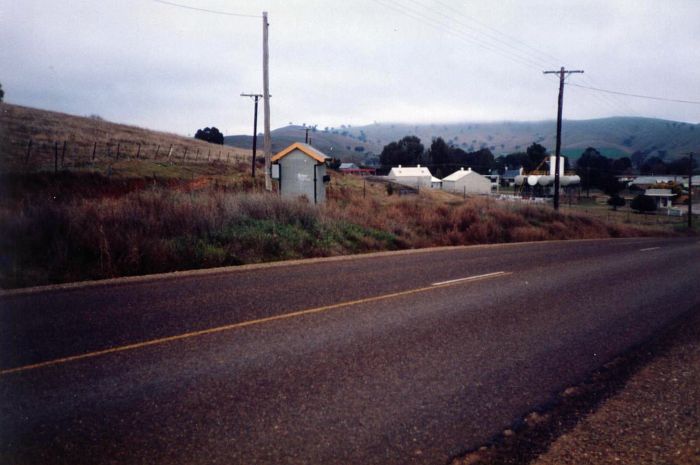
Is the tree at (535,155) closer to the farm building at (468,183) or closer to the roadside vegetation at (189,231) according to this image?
the farm building at (468,183)

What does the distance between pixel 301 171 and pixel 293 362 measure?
691 inches

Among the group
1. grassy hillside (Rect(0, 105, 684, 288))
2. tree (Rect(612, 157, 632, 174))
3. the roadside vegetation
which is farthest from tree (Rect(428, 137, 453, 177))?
the roadside vegetation

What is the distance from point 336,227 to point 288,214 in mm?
1571

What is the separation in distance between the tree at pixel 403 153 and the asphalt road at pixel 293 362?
351 feet

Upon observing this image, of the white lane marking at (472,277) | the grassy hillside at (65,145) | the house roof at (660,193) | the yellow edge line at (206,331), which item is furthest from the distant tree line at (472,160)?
the yellow edge line at (206,331)

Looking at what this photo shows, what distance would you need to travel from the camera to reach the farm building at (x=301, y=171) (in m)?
22.8

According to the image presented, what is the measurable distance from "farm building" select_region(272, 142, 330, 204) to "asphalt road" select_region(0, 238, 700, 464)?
11.9 metres

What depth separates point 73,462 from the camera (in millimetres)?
3906

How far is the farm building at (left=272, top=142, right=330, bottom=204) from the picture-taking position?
2283 cm

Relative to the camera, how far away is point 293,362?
602 cm

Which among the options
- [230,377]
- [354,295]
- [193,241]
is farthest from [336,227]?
[230,377]

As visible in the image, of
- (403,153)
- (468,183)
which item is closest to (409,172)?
(468,183)

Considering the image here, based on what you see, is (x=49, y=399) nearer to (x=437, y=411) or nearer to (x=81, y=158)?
(x=437, y=411)

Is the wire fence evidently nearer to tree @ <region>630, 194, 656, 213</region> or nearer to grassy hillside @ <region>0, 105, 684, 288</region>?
grassy hillside @ <region>0, 105, 684, 288</region>
